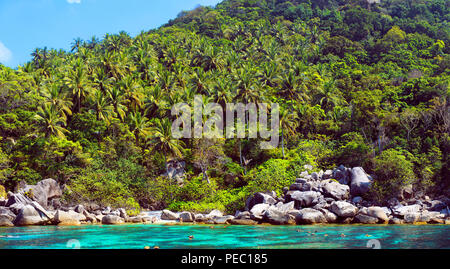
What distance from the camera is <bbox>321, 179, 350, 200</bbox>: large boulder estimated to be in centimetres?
2950

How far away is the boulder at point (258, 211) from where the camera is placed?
26.0 meters

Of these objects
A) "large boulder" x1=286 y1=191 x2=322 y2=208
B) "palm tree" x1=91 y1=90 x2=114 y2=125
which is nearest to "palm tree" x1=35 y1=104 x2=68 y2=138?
"palm tree" x1=91 y1=90 x2=114 y2=125

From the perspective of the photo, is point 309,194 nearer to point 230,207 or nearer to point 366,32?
point 230,207

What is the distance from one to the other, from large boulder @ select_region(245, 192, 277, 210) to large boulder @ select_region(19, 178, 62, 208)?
17.2m

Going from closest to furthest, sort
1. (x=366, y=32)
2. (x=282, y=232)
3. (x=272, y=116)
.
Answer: (x=282, y=232) → (x=272, y=116) → (x=366, y=32)

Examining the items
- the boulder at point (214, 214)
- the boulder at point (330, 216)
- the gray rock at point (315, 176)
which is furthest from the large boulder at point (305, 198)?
the boulder at point (214, 214)

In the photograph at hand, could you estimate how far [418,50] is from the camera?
64.7 metres

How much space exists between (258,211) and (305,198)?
421cm

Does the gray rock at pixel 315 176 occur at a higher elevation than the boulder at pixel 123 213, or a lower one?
higher

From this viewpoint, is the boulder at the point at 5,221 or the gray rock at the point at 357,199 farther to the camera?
the gray rock at the point at 357,199

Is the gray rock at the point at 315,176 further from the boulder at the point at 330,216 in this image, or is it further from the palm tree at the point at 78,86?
the palm tree at the point at 78,86

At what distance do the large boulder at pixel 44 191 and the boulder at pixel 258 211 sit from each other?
705 inches
